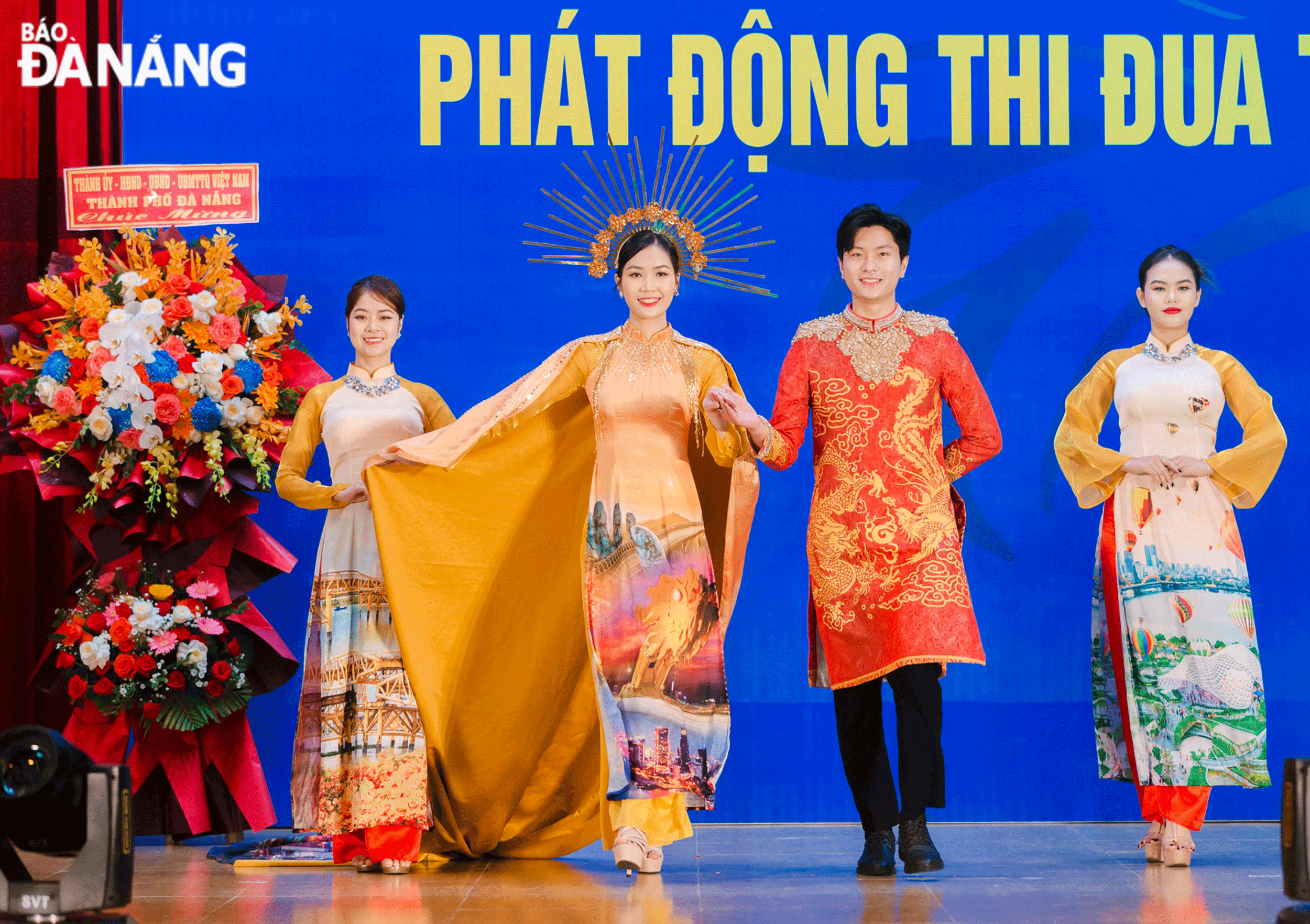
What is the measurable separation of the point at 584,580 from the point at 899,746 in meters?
0.90

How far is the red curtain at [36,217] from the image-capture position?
470 cm

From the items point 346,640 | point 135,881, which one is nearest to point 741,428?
point 346,640

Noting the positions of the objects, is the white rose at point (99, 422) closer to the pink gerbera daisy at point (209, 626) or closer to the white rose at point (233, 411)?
the white rose at point (233, 411)

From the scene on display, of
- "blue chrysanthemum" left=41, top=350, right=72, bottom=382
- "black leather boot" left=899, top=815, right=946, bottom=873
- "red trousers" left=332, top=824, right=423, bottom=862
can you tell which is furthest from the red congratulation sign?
"black leather boot" left=899, top=815, right=946, bottom=873

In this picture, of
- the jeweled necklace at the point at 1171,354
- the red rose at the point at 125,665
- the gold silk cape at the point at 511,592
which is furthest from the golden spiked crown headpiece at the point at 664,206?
the red rose at the point at 125,665

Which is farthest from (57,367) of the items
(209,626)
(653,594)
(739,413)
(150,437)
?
(739,413)

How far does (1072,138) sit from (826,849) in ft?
8.21

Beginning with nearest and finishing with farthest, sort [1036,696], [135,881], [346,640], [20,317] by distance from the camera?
[135,881]
[346,640]
[20,317]
[1036,696]

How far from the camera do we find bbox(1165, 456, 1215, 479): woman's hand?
3859 mm

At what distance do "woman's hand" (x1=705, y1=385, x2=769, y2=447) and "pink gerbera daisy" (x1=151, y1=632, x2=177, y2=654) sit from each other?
1.74 m

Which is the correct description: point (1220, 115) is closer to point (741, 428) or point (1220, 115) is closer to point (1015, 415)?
point (1015, 415)

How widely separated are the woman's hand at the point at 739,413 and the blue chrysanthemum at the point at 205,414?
1534mm

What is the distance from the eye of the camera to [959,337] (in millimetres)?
4746

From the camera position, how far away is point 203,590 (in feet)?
13.6
